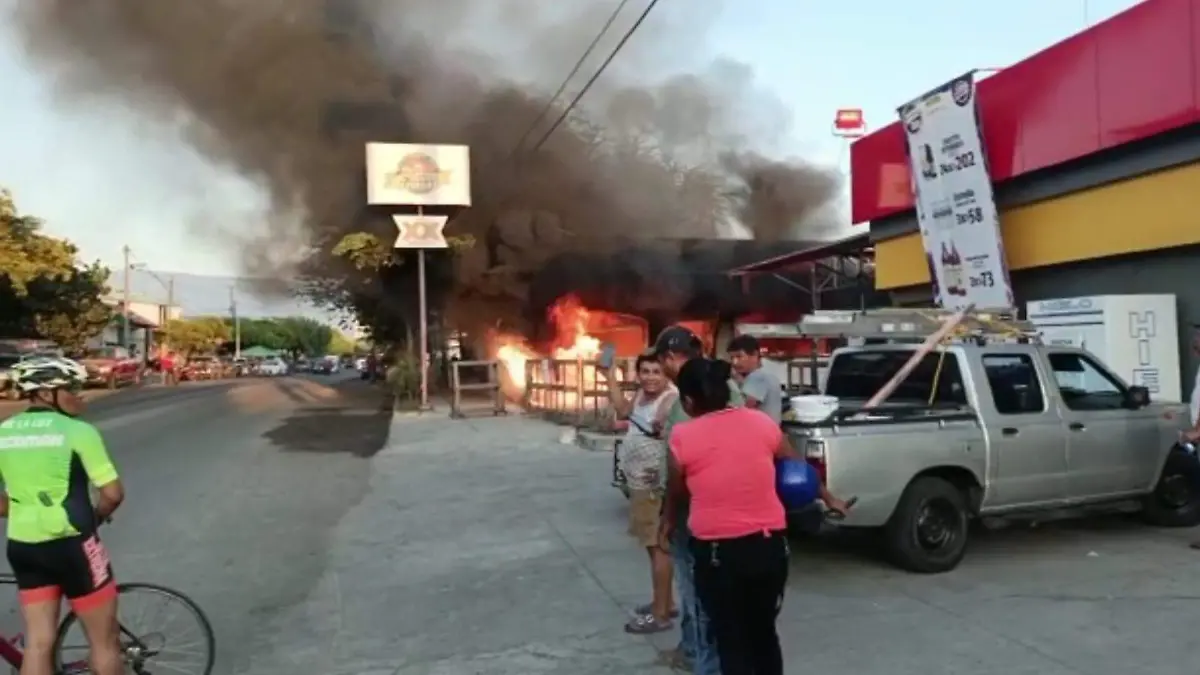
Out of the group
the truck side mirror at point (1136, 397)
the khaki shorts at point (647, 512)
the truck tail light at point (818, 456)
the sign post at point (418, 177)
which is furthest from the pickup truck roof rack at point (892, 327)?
the sign post at point (418, 177)

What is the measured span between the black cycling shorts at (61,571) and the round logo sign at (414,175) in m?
19.8

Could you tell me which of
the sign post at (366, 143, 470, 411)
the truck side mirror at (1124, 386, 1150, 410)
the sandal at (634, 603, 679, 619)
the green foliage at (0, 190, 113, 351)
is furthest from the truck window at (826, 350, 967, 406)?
the green foliage at (0, 190, 113, 351)

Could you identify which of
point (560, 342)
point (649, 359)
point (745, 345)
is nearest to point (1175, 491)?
point (745, 345)

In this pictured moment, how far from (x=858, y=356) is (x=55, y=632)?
227 inches

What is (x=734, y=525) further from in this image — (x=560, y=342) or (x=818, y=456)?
(x=560, y=342)

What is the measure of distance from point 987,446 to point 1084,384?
130 centimetres

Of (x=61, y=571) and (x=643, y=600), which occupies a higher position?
(x=61, y=571)

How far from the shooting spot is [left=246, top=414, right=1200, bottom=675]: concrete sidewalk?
15.5 ft

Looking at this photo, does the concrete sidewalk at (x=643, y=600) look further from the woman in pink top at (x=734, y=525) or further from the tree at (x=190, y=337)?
the tree at (x=190, y=337)

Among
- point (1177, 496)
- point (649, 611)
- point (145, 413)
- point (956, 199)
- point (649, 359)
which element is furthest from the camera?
point (145, 413)

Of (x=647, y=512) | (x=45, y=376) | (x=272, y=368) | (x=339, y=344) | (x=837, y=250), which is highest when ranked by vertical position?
(x=837, y=250)

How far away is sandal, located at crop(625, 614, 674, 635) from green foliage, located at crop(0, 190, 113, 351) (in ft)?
112

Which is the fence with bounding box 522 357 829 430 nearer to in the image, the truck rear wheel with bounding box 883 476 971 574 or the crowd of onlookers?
the truck rear wheel with bounding box 883 476 971 574

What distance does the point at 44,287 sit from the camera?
37.2 m
